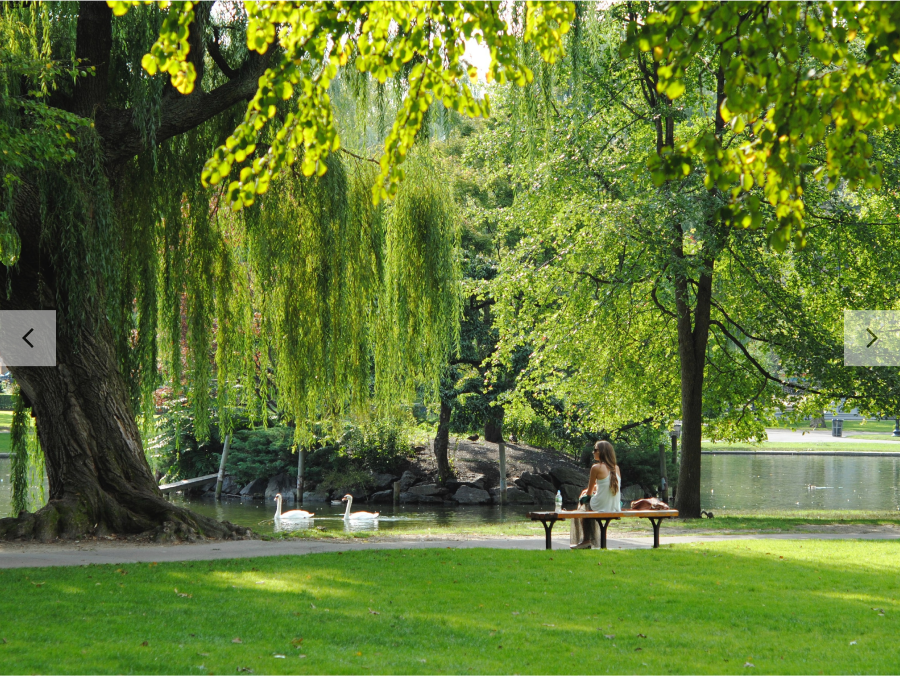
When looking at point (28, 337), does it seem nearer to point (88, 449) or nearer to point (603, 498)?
point (88, 449)

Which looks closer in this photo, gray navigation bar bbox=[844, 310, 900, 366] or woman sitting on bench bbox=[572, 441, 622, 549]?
woman sitting on bench bbox=[572, 441, 622, 549]

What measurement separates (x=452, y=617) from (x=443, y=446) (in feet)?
73.2

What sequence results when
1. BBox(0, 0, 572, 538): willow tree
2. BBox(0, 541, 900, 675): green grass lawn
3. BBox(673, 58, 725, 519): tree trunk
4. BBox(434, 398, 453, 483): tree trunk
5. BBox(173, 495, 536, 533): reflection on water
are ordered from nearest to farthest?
BBox(0, 541, 900, 675): green grass lawn, BBox(0, 0, 572, 538): willow tree, BBox(673, 58, 725, 519): tree trunk, BBox(173, 495, 536, 533): reflection on water, BBox(434, 398, 453, 483): tree trunk

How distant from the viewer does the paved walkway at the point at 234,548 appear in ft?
30.4

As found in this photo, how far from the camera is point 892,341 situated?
63.1ft

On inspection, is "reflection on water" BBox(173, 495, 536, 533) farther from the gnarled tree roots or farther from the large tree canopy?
the large tree canopy

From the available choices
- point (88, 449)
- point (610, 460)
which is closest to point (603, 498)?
point (610, 460)

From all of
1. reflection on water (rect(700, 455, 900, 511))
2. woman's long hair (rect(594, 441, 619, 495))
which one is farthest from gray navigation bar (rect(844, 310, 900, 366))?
reflection on water (rect(700, 455, 900, 511))

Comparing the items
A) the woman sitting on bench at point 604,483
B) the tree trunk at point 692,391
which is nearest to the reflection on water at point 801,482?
the tree trunk at point 692,391

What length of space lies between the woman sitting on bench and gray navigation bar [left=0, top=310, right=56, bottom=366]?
22.3ft

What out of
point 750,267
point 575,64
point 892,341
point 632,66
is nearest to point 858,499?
point 892,341

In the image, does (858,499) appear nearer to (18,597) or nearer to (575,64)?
(575,64)

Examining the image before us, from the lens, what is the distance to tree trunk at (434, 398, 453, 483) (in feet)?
93.4

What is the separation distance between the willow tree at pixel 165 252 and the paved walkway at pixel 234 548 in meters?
0.70
